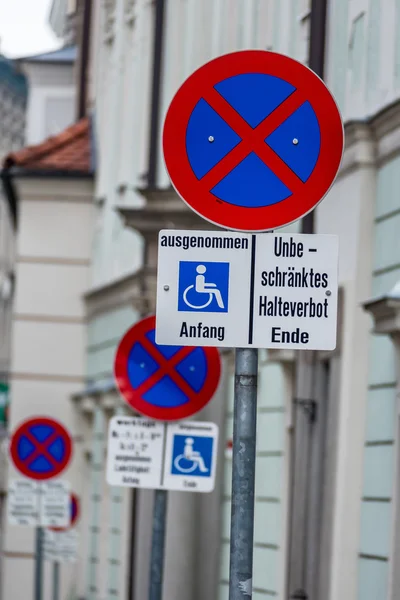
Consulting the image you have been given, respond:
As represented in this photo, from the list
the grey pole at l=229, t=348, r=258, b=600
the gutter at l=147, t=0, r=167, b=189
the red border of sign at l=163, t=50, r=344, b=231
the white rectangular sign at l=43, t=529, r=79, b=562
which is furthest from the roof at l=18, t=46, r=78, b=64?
the grey pole at l=229, t=348, r=258, b=600

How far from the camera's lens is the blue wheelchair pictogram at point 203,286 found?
5672 mm

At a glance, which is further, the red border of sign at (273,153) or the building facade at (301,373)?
the building facade at (301,373)

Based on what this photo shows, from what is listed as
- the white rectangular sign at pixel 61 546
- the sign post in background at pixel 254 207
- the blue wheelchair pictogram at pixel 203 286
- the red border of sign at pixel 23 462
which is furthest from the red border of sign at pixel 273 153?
the white rectangular sign at pixel 61 546

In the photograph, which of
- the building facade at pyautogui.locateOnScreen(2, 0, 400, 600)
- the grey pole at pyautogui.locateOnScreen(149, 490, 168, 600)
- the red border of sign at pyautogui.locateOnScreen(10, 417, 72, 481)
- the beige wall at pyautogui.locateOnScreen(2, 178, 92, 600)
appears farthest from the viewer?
the beige wall at pyautogui.locateOnScreen(2, 178, 92, 600)

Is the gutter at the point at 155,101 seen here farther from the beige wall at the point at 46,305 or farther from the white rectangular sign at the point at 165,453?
the white rectangular sign at the point at 165,453

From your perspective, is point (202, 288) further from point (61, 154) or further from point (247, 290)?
point (61, 154)

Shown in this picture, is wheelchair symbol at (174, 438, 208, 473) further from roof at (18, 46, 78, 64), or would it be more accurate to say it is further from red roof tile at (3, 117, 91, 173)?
roof at (18, 46, 78, 64)

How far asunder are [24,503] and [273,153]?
12.1 meters

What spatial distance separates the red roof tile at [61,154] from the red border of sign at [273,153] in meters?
18.8

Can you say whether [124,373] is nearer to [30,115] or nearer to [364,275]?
[364,275]

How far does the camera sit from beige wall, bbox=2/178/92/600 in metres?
24.6

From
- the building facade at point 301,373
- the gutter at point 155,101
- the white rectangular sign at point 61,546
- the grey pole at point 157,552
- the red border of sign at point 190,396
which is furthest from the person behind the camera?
the white rectangular sign at point 61,546

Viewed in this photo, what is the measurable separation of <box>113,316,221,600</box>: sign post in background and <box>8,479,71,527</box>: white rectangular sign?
746 cm

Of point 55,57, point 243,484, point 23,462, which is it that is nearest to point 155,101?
point 23,462
